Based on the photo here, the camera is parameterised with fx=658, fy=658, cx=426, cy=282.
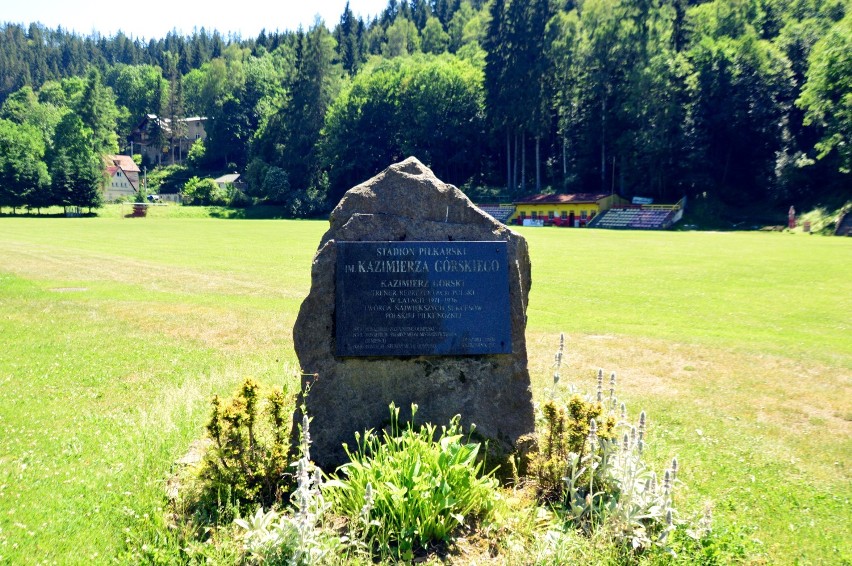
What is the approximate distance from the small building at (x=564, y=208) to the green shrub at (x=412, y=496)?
61.9 m

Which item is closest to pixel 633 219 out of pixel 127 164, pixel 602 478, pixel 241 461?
pixel 602 478

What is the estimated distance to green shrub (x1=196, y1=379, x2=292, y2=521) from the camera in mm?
5723

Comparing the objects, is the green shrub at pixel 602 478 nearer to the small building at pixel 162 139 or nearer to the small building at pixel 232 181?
the small building at pixel 232 181

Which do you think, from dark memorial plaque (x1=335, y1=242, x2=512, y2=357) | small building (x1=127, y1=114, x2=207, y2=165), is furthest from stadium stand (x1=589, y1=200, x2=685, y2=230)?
small building (x1=127, y1=114, x2=207, y2=165)

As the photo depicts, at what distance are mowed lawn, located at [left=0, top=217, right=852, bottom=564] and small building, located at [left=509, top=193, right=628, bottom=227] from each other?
41.8 metres

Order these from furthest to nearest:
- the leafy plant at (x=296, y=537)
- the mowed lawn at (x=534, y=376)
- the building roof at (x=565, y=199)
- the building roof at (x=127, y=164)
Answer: the building roof at (x=127, y=164)
the building roof at (x=565, y=199)
the mowed lawn at (x=534, y=376)
the leafy plant at (x=296, y=537)

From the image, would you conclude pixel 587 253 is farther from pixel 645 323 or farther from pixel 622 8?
pixel 622 8

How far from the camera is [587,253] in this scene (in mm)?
32281

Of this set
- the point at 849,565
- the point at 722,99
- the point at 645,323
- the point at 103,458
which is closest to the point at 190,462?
the point at 103,458

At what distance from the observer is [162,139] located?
152 meters

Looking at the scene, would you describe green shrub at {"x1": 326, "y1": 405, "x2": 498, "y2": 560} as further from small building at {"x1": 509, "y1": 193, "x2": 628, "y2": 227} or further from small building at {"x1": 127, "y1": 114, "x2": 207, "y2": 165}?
small building at {"x1": 127, "y1": 114, "x2": 207, "y2": 165}

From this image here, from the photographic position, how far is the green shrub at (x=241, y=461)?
225 inches

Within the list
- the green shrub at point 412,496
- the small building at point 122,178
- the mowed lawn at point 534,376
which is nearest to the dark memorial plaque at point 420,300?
the green shrub at point 412,496

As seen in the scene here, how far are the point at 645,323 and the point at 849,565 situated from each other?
10185 millimetres
